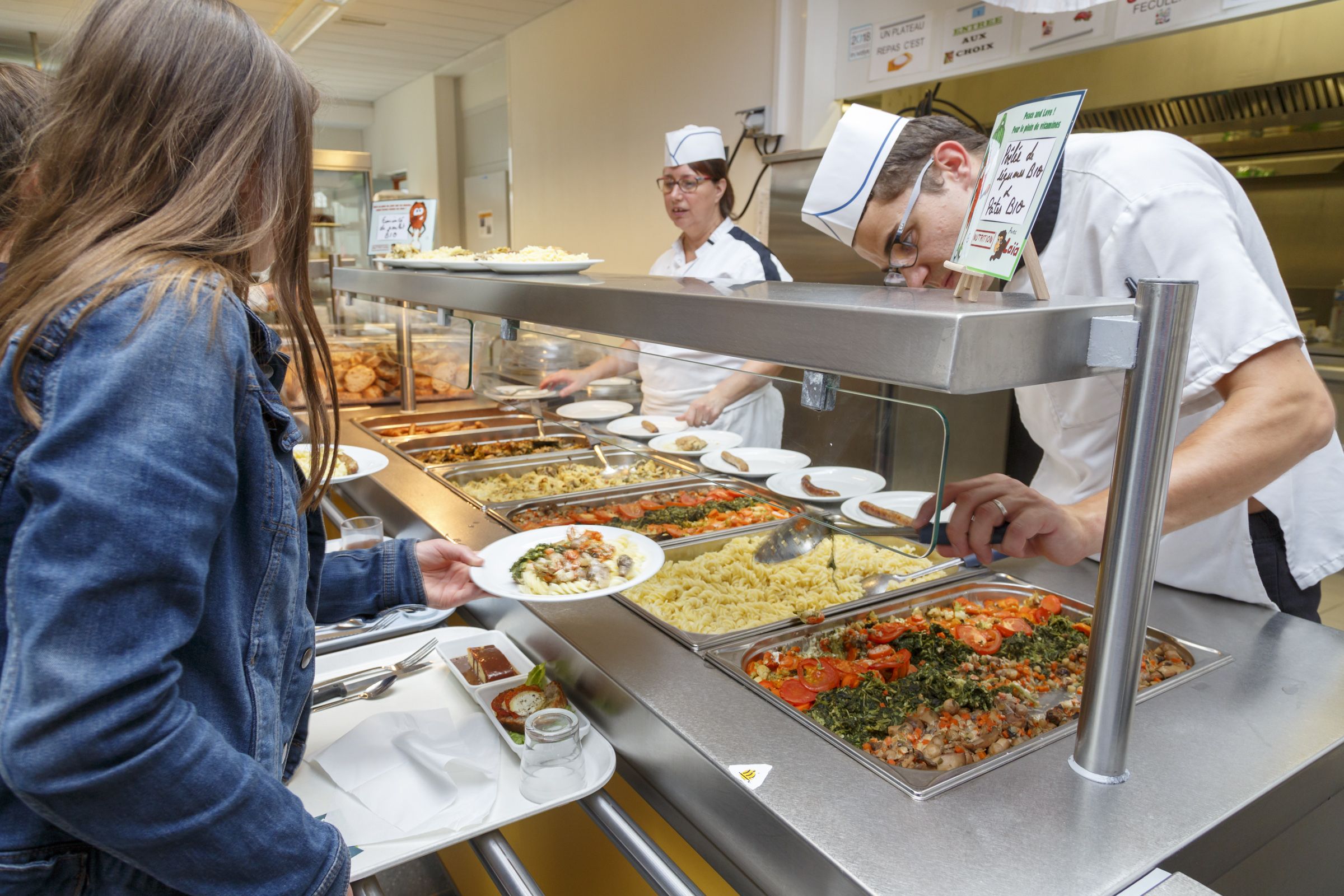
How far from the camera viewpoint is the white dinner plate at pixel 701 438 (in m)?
1.68

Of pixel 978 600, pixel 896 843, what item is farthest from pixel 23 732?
pixel 978 600

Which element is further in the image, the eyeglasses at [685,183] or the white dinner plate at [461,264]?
the eyeglasses at [685,183]

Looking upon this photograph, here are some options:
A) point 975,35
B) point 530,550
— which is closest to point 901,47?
point 975,35

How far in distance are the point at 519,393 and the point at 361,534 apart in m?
0.92

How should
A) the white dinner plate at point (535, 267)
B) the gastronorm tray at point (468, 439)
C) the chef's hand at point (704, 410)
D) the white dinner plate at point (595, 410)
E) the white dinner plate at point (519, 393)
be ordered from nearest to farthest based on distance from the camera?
the chef's hand at point (704, 410) → the white dinner plate at point (535, 267) → the white dinner plate at point (595, 410) → the white dinner plate at point (519, 393) → the gastronorm tray at point (468, 439)

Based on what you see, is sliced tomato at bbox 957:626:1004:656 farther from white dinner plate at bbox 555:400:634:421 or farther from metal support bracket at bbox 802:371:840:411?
white dinner plate at bbox 555:400:634:421

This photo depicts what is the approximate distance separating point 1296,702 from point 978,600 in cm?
55

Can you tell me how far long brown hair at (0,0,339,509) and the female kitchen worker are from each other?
623mm

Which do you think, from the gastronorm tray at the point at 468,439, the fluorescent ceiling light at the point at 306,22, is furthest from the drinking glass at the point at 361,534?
the fluorescent ceiling light at the point at 306,22

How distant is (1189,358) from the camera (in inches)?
53.4

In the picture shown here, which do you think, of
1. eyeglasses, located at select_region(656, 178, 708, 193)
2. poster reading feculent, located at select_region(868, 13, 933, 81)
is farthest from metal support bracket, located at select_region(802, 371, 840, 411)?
poster reading feculent, located at select_region(868, 13, 933, 81)

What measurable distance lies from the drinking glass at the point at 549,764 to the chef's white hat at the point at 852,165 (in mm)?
1057

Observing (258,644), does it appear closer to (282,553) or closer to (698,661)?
(282,553)

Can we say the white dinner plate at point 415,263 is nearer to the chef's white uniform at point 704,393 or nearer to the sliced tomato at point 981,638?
the chef's white uniform at point 704,393
